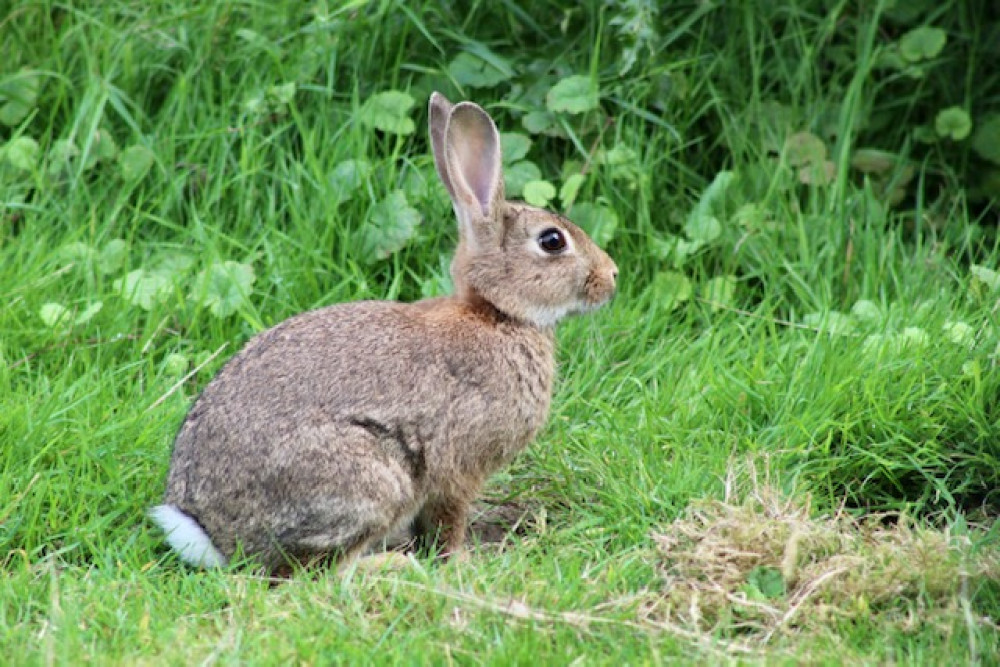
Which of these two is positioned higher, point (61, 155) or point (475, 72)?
point (475, 72)

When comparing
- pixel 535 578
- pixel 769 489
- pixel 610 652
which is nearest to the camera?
pixel 610 652

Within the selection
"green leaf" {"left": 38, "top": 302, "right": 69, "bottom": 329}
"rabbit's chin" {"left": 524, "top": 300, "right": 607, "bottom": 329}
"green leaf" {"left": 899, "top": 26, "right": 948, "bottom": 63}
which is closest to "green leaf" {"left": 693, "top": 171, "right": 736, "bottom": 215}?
"green leaf" {"left": 899, "top": 26, "right": 948, "bottom": 63}

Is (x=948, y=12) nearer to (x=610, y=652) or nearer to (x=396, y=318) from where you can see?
(x=396, y=318)

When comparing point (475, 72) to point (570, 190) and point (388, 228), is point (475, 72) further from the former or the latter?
point (388, 228)

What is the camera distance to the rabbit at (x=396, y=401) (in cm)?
421

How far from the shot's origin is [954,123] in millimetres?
6070

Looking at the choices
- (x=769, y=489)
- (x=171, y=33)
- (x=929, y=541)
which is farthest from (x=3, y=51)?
(x=929, y=541)

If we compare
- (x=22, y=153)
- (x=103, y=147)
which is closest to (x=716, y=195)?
(x=103, y=147)

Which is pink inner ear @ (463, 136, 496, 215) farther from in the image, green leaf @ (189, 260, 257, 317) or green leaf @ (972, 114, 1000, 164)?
green leaf @ (972, 114, 1000, 164)

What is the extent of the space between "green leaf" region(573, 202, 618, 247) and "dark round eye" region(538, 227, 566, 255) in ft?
2.92

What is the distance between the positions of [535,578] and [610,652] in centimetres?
44

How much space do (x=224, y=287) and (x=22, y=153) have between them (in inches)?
41.3

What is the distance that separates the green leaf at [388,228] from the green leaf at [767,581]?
2101 millimetres

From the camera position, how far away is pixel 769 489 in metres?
4.36
